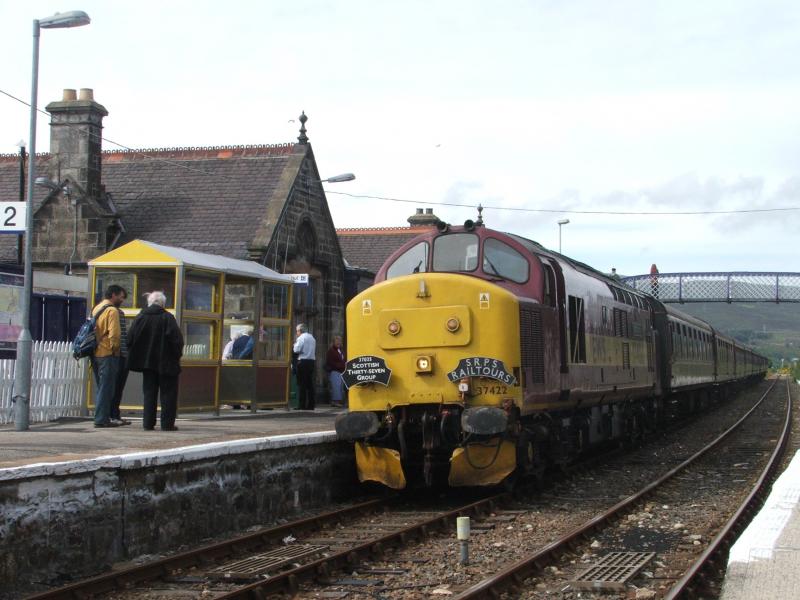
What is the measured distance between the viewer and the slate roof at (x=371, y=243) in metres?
37.8

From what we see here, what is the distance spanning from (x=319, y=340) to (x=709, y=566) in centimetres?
1856

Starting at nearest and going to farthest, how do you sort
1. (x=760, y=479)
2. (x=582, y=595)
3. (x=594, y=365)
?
(x=582, y=595)
(x=760, y=479)
(x=594, y=365)

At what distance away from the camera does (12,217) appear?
1442 centimetres

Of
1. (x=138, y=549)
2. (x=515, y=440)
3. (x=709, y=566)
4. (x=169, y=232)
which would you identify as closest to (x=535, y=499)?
(x=515, y=440)

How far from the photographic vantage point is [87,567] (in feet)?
27.2

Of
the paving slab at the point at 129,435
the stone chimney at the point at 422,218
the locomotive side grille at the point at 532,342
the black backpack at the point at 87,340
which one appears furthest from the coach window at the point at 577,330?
the stone chimney at the point at 422,218

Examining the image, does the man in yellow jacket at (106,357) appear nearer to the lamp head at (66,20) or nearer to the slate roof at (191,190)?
the lamp head at (66,20)

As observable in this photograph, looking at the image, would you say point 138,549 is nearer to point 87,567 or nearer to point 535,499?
point 87,567

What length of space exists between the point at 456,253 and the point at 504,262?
1.84ft

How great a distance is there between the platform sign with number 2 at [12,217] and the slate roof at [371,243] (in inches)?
905

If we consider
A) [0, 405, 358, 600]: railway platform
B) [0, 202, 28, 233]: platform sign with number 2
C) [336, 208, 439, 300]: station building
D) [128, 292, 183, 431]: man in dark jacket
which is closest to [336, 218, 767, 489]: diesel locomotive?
[0, 405, 358, 600]: railway platform

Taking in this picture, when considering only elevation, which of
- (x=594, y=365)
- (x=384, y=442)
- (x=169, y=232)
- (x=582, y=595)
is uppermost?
(x=169, y=232)

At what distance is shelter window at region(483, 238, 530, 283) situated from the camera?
1233cm

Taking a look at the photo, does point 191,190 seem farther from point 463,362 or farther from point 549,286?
point 463,362
